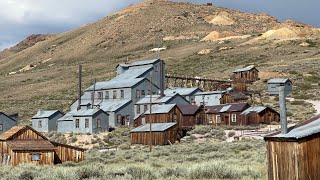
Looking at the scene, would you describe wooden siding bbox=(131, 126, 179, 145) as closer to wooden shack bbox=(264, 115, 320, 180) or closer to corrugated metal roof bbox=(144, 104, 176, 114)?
corrugated metal roof bbox=(144, 104, 176, 114)

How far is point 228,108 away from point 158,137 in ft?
44.6

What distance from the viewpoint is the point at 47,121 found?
65.6 m

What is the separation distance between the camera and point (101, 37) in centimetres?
17262

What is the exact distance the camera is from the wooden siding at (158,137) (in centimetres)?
5019

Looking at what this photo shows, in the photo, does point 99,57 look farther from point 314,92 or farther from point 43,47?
point 314,92

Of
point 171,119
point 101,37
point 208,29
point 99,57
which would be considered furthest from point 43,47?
point 171,119

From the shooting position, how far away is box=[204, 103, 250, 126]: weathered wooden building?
5919 cm

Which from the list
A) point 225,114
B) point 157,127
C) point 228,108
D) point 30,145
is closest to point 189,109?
point 225,114

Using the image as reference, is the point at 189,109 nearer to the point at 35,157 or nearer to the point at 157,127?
the point at 157,127

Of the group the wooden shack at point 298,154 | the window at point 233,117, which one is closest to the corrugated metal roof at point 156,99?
the window at point 233,117

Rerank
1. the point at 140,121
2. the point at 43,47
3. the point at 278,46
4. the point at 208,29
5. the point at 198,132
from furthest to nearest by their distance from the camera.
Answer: the point at 43,47
the point at 208,29
the point at 278,46
the point at 140,121
the point at 198,132

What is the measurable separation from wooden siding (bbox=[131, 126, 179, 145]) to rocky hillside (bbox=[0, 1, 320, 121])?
30761 millimetres

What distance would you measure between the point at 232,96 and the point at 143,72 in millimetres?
13037

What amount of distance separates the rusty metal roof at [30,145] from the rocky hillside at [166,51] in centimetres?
4898
